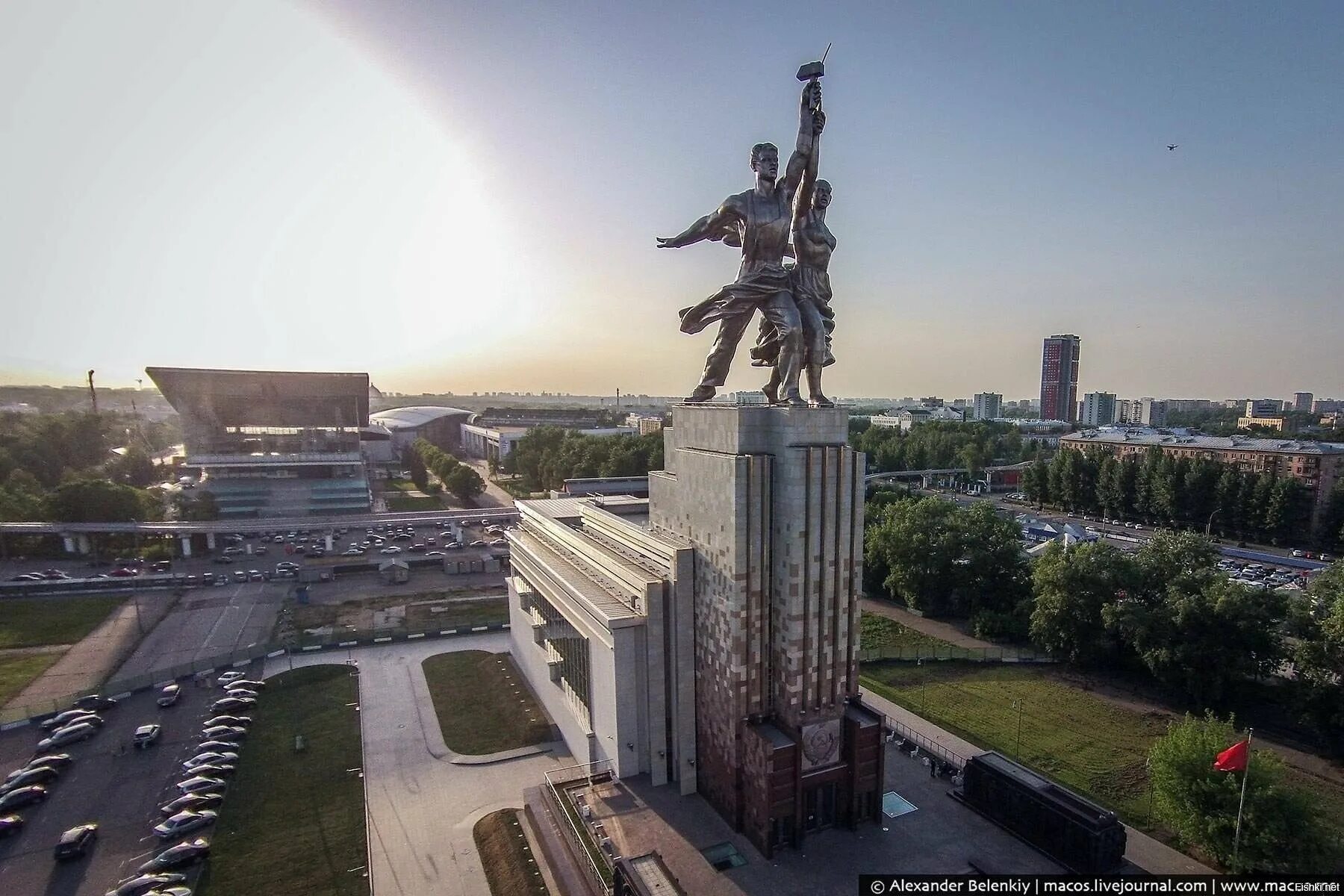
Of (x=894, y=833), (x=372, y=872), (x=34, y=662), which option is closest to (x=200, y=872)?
(x=372, y=872)

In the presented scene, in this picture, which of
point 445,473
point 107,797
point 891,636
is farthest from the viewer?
point 445,473

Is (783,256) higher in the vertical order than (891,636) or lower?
higher

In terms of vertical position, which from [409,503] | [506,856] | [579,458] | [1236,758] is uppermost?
[579,458]

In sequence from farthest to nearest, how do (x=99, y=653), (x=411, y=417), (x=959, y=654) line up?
(x=411, y=417) → (x=99, y=653) → (x=959, y=654)

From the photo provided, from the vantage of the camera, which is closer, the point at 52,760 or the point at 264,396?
the point at 52,760

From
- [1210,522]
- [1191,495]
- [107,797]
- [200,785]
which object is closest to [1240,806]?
[200,785]

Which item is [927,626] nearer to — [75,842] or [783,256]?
[783,256]

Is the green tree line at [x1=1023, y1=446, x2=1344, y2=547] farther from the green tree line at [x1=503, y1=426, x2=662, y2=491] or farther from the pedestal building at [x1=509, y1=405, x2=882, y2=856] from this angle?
the pedestal building at [x1=509, y1=405, x2=882, y2=856]

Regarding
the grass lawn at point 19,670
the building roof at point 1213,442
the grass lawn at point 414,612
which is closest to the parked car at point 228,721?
the grass lawn at point 19,670
